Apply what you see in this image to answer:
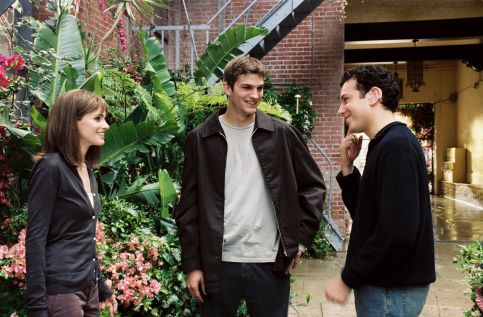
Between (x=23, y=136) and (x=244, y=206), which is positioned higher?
(x=23, y=136)

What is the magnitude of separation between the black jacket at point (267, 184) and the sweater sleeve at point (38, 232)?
71 cm

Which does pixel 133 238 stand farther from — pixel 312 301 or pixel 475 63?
pixel 475 63

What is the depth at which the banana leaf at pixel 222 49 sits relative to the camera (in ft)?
22.3

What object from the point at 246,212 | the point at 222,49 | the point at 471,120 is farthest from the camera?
the point at 471,120

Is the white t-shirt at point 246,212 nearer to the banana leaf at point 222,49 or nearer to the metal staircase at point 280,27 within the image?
the banana leaf at point 222,49

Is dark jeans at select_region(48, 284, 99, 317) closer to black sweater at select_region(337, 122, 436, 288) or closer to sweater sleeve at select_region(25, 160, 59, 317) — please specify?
sweater sleeve at select_region(25, 160, 59, 317)

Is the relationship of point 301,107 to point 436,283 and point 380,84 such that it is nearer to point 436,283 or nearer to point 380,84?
point 436,283

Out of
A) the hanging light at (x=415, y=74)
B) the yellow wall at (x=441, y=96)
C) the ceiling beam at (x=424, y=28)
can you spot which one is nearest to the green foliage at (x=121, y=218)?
the ceiling beam at (x=424, y=28)

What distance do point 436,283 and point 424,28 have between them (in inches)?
297

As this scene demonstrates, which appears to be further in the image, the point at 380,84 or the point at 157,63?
the point at 157,63

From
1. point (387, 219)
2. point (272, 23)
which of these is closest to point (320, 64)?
point (272, 23)

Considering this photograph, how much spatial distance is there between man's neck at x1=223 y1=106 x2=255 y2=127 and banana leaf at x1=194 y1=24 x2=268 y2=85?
413 centimetres

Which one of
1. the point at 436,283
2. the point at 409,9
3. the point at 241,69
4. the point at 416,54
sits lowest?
the point at 436,283

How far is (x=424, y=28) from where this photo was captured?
1249cm
